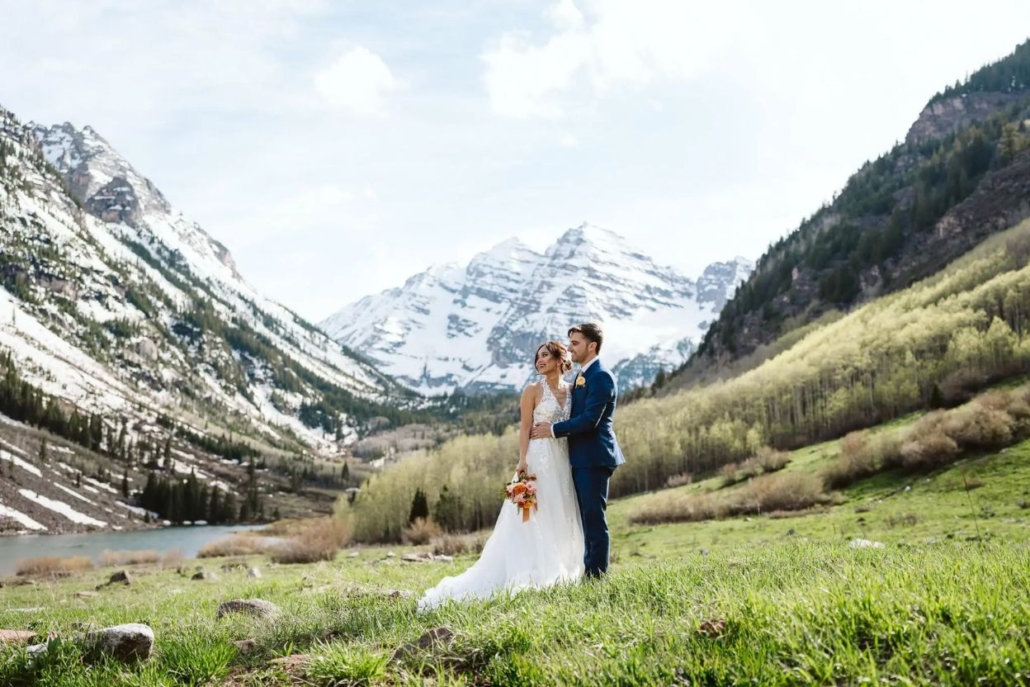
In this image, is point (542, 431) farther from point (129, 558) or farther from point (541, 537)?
point (129, 558)

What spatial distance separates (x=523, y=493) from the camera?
9.04 metres

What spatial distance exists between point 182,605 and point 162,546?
90.5m

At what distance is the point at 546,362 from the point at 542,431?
37.1 inches

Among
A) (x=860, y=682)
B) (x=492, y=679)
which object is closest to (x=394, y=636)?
(x=492, y=679)

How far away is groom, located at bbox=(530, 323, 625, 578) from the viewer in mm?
8750

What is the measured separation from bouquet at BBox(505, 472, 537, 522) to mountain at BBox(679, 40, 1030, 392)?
424 feet

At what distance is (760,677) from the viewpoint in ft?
12.4

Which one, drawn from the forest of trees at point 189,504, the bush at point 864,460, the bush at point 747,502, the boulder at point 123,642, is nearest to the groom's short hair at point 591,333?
the boulder at point 123,642

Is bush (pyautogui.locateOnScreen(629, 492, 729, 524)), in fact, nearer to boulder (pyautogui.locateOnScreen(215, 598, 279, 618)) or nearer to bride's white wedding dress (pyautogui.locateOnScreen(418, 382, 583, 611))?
bride's white wedding dress (pyautogui.locateOnScreen(418, 382, 583, 611))

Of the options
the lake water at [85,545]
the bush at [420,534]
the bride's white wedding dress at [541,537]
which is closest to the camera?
the bride's white wedding dress at [541,537]

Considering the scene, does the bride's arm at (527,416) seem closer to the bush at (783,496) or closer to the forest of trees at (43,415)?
the bush at (783,496)

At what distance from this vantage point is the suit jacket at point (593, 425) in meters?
8.73

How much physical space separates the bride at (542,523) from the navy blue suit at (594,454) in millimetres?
239

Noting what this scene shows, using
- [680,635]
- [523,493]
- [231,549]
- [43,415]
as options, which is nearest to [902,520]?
[523,493]
